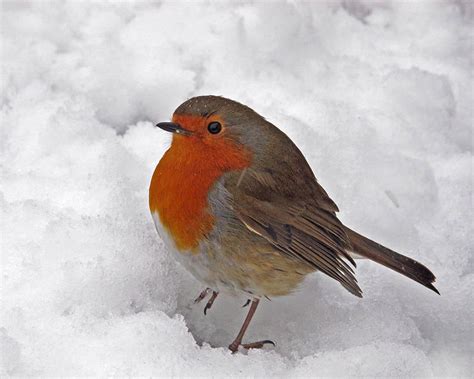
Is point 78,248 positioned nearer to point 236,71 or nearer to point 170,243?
point 170,243

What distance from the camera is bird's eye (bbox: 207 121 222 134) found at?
2.93 meters

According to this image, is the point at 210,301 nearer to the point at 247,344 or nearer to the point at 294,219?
the point at 247,344

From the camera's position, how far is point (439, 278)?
334 cm

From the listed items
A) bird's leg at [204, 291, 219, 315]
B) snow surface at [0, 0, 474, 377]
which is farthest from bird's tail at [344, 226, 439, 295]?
bird's leg at [204, 291, 219, 315]

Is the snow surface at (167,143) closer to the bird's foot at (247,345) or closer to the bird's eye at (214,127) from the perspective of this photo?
the bird's foot at (247,345)

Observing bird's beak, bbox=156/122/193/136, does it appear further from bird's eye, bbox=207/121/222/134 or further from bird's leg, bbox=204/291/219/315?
bird's leg, bbox=204/291/219/315

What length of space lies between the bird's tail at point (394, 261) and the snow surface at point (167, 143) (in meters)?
0.16

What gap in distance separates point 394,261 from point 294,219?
0.45 m

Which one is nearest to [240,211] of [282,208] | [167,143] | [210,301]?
[282,208]

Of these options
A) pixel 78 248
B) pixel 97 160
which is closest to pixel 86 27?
pixel 97 160

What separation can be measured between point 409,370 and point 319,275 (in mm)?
681

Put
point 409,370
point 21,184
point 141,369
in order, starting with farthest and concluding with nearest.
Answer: point 21,184 → point 409,370 → point 141,369

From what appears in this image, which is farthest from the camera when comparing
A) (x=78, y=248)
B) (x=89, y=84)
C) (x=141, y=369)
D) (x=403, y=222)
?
(x=89, y=84)

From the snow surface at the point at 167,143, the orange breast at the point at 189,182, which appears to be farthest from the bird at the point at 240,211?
the snow surface at the point at 167,143
